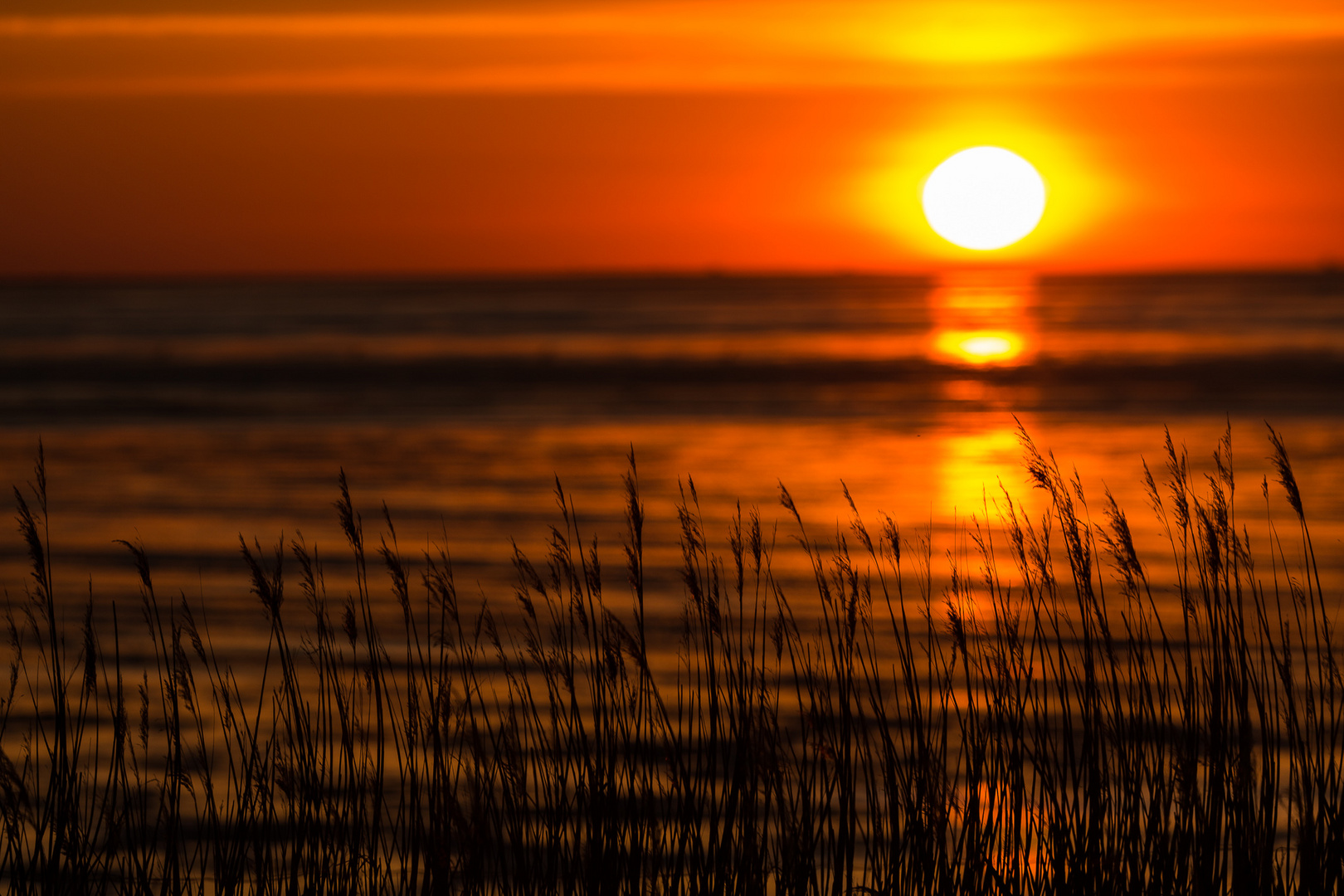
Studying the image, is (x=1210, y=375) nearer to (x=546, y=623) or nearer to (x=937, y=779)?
(x=546, y=623)

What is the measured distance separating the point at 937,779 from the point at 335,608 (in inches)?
240

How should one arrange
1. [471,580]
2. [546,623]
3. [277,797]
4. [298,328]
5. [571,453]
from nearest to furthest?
[277,797], [546,623], [471,580], [571,453], [298,328]

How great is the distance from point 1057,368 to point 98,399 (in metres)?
22.9

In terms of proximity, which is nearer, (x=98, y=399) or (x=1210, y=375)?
(x=98, y=399)

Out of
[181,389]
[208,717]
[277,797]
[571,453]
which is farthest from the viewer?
[181,389]

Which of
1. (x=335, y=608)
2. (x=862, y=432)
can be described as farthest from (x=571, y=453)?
(x=335, y=608)

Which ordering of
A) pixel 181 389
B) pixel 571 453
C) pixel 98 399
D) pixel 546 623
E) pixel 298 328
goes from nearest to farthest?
pixel 546 623 → pixel 571 453 → pixel 98 399 → pixel 181 389 → pixel 298 328

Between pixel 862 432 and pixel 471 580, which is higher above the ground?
pixel 862 432

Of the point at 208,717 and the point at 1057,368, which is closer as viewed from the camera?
the point at 208,717

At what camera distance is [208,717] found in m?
7.60

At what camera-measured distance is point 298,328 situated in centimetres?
6388

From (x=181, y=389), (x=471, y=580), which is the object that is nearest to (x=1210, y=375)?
(x=181, y=389)

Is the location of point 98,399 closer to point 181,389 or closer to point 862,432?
point 181,389

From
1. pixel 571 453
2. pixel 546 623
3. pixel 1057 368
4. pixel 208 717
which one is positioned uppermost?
pixel 1057 368
